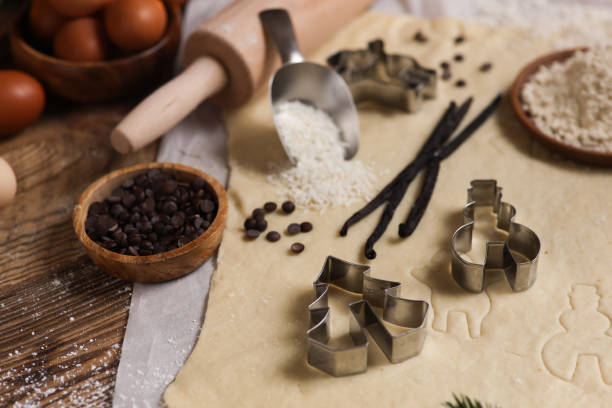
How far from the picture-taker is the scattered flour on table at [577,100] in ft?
5.16

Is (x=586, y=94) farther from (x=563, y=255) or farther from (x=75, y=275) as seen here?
(x=75, y=275)

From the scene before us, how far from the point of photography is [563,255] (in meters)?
1.36

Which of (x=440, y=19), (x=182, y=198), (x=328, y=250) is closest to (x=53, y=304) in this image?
(x=182, y=198)

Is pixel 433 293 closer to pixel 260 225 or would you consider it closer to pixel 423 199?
pixel 423 199

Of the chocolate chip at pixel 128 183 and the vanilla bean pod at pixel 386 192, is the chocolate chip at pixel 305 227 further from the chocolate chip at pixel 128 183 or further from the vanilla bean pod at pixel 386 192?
the chocolate chip at pixel 128 183

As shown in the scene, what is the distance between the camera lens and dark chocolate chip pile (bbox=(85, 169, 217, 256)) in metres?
1.33

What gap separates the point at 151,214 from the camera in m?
1.41

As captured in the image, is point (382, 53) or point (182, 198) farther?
point (382, 53)

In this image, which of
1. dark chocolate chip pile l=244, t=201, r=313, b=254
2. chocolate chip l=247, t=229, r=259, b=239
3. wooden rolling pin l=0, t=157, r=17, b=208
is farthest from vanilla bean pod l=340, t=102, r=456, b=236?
wooden rolling pin l=0, t=157, r=17, b=208

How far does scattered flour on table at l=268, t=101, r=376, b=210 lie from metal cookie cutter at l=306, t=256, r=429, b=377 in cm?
28

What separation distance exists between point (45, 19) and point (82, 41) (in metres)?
0.19

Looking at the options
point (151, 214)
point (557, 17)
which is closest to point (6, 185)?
point (151, 214)

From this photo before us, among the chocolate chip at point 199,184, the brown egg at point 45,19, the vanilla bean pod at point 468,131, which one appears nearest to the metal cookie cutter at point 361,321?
the chocolate chip at point 199,184

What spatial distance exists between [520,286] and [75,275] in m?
1.02
